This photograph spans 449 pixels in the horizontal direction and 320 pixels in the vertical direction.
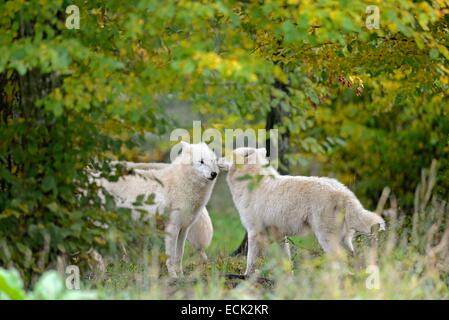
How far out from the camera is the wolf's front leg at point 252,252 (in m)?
11.0

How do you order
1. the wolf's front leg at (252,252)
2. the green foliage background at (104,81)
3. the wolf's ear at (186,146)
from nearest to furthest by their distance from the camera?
the green foliage background at (104,81) → the wolf's front leg at (252,252) → the wolf's ear at (186,146)

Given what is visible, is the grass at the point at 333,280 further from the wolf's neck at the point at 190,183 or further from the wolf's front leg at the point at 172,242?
the wolf's neck at the point at 190,183

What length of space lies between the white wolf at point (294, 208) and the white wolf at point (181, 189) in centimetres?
32

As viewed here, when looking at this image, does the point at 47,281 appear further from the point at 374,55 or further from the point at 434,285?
the point at 374,55

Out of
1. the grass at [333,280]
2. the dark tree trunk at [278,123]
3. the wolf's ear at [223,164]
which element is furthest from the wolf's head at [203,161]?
the dark tree trunk at [278,123]

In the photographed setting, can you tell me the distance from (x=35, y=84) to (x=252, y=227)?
12.6 ft

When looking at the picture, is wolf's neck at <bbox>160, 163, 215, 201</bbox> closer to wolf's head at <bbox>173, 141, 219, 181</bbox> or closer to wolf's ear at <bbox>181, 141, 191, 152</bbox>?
wolf's head at <bbox>173, 141, 219, 181</bbox>

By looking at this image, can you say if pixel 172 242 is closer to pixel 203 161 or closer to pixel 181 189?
pixel 181 189

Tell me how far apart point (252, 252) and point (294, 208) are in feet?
2.34

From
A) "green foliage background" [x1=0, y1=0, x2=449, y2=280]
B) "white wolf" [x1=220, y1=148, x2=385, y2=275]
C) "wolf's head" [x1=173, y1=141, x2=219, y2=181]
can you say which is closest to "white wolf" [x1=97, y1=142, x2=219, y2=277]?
"wolf's head" [x1=173, y1=141, x2=219, y2=181]

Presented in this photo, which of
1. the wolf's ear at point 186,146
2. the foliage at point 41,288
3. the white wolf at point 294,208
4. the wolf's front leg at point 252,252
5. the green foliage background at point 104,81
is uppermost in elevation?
the green foliage background at point 104,81

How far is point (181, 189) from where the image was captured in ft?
37.6

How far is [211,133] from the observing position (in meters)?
9.55

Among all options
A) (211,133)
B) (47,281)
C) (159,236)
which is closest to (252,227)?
(211,133)
